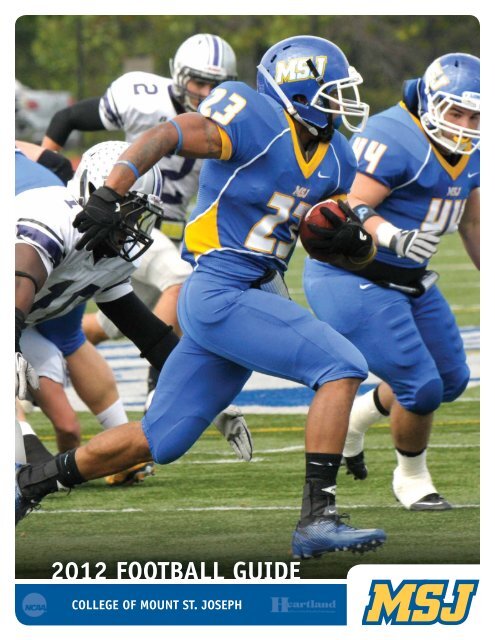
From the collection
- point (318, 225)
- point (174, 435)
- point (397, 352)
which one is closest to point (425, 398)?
point (397, 352)

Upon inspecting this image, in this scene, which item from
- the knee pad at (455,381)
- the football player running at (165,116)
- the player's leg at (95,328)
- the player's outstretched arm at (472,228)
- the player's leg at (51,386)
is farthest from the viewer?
the player's leg at (95,328)

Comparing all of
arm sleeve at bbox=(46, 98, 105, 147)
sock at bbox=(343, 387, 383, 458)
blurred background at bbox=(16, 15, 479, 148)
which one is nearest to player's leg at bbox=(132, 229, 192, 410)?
arm sleeve at bbox=(46, 98, 105, 147)

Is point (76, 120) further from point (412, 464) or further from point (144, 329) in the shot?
point (412, 464)

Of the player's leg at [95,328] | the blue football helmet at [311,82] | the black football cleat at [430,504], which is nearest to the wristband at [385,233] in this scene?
the blue football helmet at [311,82]

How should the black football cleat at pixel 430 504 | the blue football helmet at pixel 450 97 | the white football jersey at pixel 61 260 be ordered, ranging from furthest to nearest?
the black football cleat at pixel 430 504
the blue football helmet at pixel 450 97
the white football jersey at pixel 61 260

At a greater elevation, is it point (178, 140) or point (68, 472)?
point (178, 140)

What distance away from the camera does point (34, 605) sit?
3.93m

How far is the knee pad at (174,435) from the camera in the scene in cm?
422

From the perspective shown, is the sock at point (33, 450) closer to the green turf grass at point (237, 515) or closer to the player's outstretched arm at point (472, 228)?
the green turf grass at point (237, 515)

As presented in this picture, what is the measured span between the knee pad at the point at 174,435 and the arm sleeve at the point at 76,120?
9.75ft

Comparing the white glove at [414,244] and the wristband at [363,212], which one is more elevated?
the wristband at [363,212]

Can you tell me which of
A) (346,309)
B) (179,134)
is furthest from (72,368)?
(179,134)

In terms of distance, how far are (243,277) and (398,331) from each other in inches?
40.4
